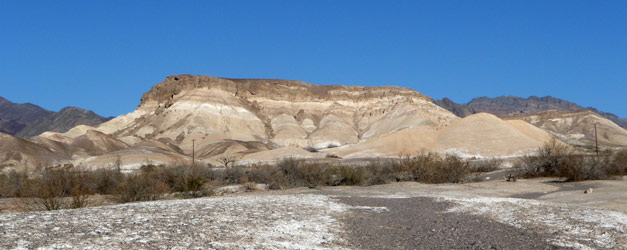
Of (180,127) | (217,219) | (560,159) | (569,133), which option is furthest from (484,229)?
(569,133)

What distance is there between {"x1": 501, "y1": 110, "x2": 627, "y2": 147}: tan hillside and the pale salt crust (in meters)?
111

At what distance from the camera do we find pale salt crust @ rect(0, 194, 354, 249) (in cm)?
756

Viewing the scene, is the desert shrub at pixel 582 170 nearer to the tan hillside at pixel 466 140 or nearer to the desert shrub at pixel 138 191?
the desert shrub at pixel 138 191

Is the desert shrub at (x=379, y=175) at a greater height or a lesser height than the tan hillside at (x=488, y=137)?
lesser

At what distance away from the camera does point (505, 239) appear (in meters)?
9.51

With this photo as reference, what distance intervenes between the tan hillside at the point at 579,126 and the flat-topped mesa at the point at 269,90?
3134cm

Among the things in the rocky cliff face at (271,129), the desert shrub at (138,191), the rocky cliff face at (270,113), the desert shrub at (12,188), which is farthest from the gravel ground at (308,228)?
the rocky cliff face at (270,113)

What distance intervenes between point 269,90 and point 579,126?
74.2 m

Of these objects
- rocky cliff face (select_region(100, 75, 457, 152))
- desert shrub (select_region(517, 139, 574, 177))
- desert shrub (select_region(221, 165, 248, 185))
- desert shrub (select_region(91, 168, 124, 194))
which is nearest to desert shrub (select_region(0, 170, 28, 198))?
desert shrub (select_region(91, 168, 124, 194))

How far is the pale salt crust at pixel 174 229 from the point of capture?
7.56 meters

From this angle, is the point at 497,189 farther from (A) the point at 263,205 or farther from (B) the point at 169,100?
(B) the point at 169,100

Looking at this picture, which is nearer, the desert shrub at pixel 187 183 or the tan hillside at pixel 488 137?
the desert shrub at pixel 187 183

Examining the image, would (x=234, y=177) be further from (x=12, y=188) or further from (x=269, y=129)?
(x=269, y=129)

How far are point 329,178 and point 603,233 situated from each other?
1940 cm
